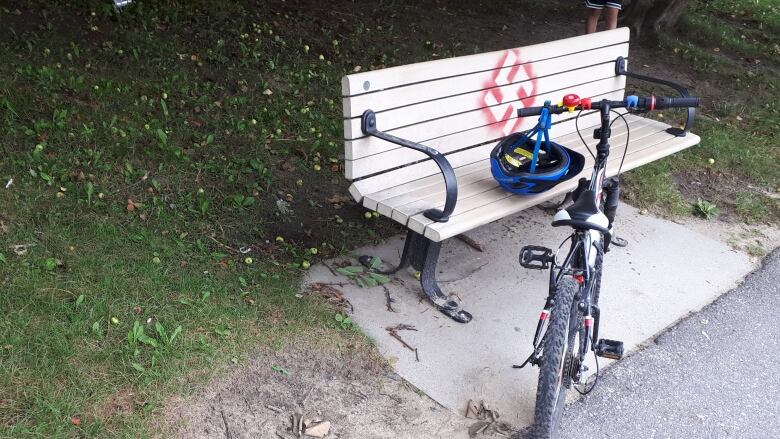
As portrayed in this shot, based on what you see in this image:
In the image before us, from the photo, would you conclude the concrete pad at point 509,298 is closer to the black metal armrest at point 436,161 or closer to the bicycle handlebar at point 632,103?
the black metal armrest at point 436,161

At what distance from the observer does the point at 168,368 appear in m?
3.15

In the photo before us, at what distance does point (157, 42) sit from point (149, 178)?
2.09m

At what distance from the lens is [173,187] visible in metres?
4.47

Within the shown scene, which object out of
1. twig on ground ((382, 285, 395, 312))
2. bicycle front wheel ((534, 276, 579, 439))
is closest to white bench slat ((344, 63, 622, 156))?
twig on ground ((382, 285, 395, 312))

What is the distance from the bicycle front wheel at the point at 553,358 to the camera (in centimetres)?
281


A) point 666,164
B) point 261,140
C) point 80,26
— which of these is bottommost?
point 666,164

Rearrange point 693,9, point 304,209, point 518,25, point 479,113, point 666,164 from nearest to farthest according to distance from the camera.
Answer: point 479,113, point 304,209, point 666,164, point 518,25, point 693,9

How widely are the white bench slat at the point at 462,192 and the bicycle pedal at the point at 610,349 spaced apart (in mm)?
898

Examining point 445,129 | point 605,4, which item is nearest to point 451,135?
point 445,129

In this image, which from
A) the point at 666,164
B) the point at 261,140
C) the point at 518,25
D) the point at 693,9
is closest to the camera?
the point at 261,140

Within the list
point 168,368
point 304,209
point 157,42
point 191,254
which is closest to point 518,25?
point 157,42

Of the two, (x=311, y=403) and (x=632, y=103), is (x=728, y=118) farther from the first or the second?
(x=311, y=403)

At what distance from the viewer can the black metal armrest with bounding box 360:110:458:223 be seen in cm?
342

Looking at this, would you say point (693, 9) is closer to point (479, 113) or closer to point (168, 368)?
point (479, 113)
